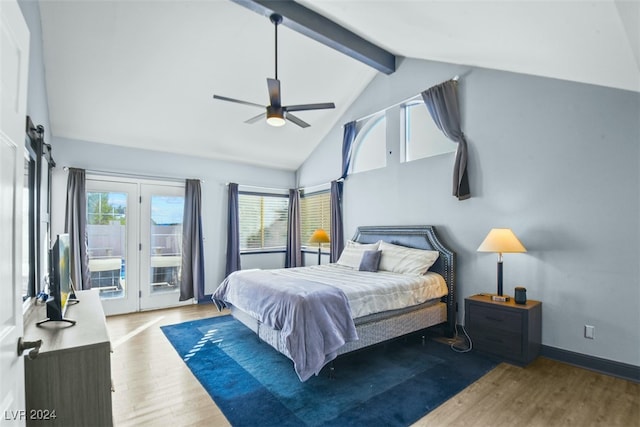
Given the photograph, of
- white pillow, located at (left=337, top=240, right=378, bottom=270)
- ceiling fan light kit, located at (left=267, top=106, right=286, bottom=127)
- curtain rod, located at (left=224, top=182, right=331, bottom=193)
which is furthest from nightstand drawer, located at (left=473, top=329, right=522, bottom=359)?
curtain rod, located at (left=224, top=182, right=331, bottom=193)

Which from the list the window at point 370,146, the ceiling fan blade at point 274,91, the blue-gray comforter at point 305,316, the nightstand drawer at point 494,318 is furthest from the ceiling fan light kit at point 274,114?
the nightstand drawer at point 494,318

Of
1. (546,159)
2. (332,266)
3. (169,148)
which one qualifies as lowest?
(332,266)

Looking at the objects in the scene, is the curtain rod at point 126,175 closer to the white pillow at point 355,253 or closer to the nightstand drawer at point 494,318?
the white pillow at point 355,253

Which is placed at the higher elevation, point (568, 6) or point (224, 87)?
point (224, 87)

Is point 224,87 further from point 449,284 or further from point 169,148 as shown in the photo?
point 449,284

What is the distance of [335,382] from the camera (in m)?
2.73

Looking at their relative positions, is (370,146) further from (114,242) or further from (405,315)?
(114,242)

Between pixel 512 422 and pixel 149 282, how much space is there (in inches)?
203

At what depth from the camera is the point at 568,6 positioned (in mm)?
1938

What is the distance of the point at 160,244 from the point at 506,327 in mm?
5145

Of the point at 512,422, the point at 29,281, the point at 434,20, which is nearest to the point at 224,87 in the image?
the point at 434,20

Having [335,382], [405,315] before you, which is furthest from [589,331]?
[335,382]

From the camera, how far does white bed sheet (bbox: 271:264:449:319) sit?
3080 millimetres

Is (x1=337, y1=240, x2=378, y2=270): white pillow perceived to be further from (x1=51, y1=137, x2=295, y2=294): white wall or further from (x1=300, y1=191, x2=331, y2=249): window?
(x1=51, y1=137, x2=295, y2=294): white wall
